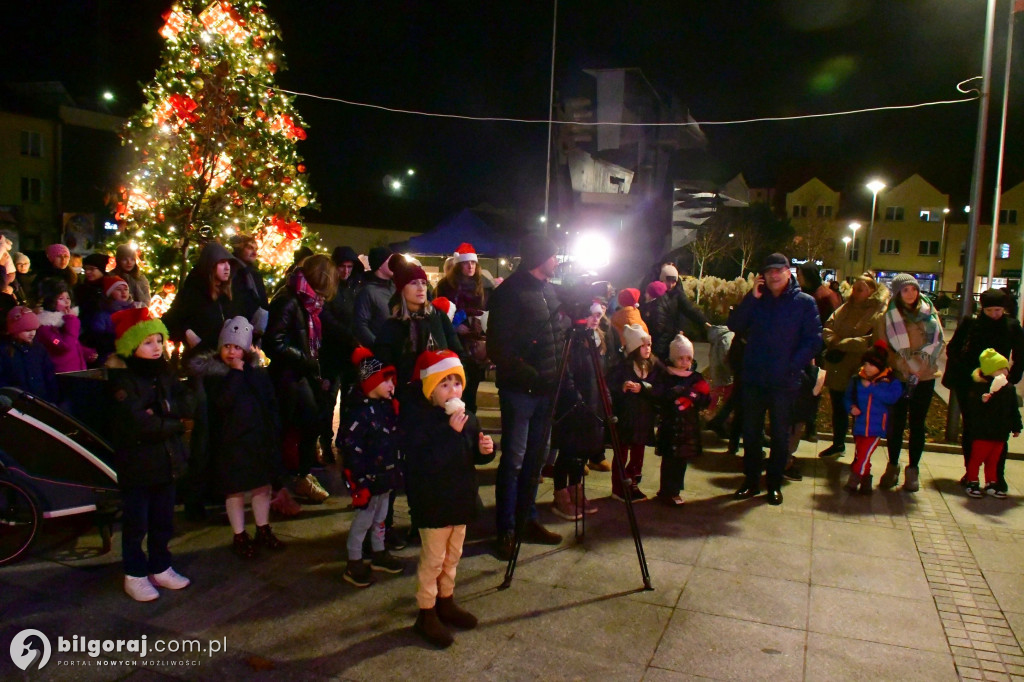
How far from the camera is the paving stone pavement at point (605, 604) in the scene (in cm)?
350

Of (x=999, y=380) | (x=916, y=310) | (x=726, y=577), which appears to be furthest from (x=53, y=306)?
(x=999, y=380)

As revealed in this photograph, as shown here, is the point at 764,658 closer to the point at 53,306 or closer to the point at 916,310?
the point at 916,310

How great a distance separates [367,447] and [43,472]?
2148 mm

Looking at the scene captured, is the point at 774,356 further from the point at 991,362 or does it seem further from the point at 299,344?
the point at 299,344

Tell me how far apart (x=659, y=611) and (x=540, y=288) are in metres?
2.14

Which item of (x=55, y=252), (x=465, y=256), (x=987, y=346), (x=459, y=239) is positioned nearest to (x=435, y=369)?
(x=465, y=256)

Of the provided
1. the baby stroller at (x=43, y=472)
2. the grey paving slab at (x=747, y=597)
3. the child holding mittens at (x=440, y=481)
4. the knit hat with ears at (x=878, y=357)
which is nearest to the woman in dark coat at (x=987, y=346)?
the knit hat with ears at (x=878, y=357)

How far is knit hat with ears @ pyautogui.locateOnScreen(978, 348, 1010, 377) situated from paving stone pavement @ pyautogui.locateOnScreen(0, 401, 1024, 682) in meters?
1.31

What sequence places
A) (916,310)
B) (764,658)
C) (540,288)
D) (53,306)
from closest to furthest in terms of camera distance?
(764,658)
(540,288)
(53,306)
(916,310)

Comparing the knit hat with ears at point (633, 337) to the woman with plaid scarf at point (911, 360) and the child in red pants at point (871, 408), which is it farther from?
the woman with plaid scarf at point (911, 360)

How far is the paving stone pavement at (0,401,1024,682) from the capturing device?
3.50 metres

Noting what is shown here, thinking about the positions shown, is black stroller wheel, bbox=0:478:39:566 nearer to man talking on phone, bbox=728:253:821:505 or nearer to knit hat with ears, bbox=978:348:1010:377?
man talking on phone, bbox=728:253:821:505

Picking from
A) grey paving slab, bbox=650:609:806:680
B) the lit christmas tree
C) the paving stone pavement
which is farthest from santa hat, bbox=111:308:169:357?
the lit christmas tree

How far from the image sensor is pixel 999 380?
6.25 metres
